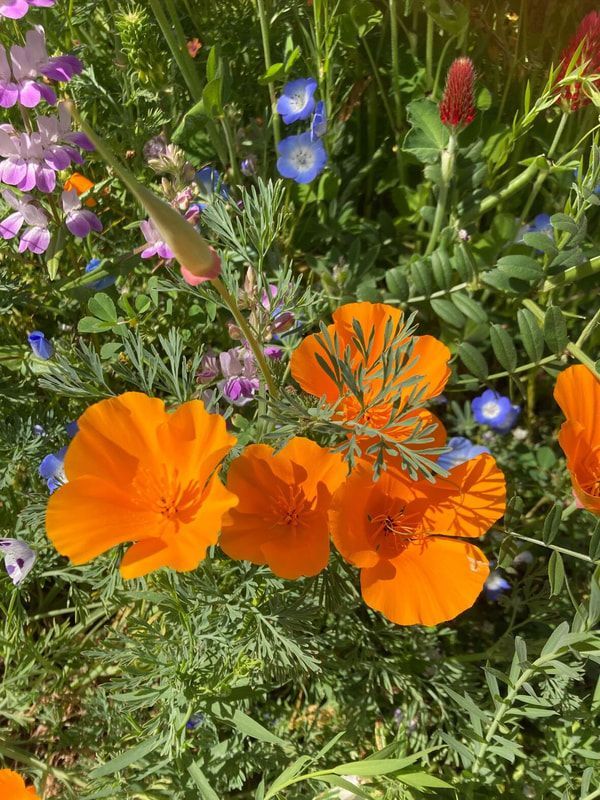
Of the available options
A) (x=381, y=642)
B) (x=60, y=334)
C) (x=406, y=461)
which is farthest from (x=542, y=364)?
(x=60, y=334)

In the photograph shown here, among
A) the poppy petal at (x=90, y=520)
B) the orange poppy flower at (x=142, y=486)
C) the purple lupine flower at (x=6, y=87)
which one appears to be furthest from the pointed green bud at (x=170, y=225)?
the purple lupine flower at (x=6, y=87)

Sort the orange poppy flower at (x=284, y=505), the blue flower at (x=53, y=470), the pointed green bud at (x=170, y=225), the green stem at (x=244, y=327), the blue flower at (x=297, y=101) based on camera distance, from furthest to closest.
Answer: the blue flower at (x=297, y=101) → the blue flower at (x=53, y=470) → the orange poppy flower at (x=284, y=505) → the green stem at (x=244, y=327) → the pointed green bud at (x=170, y=225)

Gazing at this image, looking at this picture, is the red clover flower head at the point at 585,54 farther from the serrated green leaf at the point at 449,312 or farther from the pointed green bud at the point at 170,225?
the pointed green bud at the point at 170,225

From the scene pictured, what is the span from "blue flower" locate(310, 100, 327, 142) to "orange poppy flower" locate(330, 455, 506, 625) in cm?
95

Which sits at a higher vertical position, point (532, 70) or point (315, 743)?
point (532, 70)

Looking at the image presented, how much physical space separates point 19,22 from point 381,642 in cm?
160

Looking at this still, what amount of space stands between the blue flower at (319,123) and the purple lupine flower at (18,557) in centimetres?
112

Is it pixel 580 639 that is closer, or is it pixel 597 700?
pixel 580 639

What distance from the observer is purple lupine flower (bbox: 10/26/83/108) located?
1258mm

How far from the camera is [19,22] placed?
1.54m

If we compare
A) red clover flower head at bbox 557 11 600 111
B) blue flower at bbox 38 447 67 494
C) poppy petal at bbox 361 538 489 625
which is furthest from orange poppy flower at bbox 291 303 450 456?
red clover flower head at bbox 557 11 600 111

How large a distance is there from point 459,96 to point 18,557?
1.20m

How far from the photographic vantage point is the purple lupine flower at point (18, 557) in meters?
1.25

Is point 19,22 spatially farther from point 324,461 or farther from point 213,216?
point 324,461
